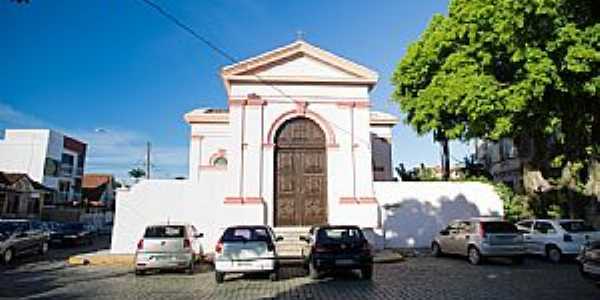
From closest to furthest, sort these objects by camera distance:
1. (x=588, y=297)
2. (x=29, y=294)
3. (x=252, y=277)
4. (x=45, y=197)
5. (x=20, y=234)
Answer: (x=588, y=297), (x=29, y=294), (x=252, y=277), (x=20, y=234), (x=45, y=197)

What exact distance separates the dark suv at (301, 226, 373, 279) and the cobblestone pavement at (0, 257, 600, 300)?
358 mm

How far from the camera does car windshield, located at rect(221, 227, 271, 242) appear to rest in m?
11.7

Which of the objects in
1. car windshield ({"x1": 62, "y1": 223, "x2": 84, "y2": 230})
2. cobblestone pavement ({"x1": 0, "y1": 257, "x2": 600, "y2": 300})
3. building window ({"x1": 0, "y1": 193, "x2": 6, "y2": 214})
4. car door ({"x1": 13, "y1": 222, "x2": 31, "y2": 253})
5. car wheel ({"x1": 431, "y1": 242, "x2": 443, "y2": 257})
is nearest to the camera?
cobblestone pavement ({"x1": 0, "y1": 257, "x2": 600, "y2": 300})

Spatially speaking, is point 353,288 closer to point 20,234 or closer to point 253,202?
point 253,202

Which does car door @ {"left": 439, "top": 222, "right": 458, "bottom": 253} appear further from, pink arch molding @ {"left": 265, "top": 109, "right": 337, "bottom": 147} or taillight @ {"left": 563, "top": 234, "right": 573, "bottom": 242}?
pink arch molding @ {"left": 265, "top": 109, "right": 337, "bottom": 147}

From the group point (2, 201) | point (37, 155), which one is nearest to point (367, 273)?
point (2, 201)

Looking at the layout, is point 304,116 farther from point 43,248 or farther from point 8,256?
point 43,248

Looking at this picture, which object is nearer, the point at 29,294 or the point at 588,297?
the point at 588,297

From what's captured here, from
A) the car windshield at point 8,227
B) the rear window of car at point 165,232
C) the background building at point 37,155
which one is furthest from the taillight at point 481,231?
the background building at point 37,155

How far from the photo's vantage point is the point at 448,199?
65.7 ft

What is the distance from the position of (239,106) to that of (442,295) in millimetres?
12909

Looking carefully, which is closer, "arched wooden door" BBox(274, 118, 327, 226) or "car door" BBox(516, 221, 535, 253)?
"car door" BBox(516, 221, 535, 253)

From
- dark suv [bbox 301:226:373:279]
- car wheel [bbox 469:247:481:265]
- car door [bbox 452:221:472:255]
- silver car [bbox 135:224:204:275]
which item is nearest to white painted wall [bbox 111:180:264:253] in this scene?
silver car [bbox 135:224:204:275]

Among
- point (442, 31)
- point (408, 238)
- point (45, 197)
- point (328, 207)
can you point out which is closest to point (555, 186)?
point (408, 238)
